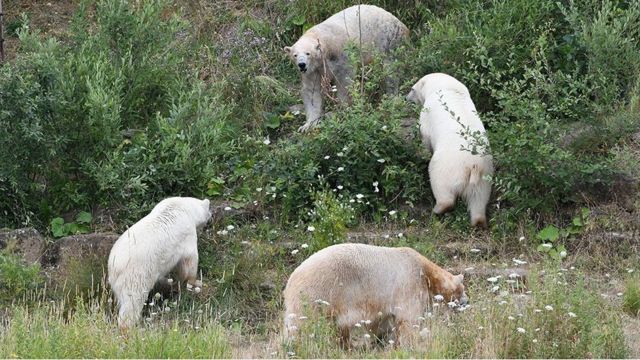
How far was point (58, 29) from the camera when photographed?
627 inches

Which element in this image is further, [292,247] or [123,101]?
[123,101]

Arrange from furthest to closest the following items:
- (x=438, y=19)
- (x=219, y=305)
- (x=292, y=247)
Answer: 1. (x=438, y=19)
2. (x=292, y=247)
3. (x=219, y=305)

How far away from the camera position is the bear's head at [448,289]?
9.84 meters

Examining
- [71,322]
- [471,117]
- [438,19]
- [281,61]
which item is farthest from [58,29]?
[71,322]

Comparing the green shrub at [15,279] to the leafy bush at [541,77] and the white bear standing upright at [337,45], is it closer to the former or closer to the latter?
the white bear standing upright at [337,45]

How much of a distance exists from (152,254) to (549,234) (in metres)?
3.54

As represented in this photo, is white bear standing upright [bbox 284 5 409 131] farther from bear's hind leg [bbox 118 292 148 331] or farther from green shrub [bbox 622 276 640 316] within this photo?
green shrub [bbox 622 276 640 316]

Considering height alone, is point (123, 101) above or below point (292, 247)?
above

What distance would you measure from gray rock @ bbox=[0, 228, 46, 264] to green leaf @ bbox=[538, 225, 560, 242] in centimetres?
437

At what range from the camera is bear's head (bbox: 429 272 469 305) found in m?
9.84

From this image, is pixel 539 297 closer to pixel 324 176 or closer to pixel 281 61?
pixel 324 176

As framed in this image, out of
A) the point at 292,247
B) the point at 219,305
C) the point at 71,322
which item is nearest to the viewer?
the point at 71,322

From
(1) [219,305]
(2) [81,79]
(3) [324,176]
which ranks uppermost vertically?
(2) [81,79]

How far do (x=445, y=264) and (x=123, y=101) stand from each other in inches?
150
